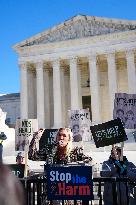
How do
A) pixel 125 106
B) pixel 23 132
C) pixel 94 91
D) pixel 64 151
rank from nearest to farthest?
pixel 64 151
pixel 125 106
pixel 23 132
pixel 94 91

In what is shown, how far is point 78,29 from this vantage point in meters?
45.3

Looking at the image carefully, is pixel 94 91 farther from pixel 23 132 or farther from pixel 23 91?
pixel 23 132

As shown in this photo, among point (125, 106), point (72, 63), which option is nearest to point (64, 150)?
point (125, 106)

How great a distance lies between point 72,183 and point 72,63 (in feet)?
134

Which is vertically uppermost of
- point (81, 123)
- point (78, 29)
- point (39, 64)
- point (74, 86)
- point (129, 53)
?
point (78, 29)

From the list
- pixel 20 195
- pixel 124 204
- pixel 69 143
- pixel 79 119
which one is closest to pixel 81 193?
pixel 69 143

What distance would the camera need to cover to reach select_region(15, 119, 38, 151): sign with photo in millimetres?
11461

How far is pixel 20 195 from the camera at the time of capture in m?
1.34

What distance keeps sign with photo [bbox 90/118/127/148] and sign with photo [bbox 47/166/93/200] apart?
3190 mm

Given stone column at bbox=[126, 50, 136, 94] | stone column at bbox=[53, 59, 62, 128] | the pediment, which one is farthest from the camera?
stone column at bbox=[53, 59, 62, 128]

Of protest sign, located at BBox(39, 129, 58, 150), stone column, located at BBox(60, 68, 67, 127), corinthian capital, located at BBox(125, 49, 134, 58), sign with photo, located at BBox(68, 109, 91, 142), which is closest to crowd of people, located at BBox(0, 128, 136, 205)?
protest sign, located at BBox(39, 129, 58, 150)

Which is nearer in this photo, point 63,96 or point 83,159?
point 83,159

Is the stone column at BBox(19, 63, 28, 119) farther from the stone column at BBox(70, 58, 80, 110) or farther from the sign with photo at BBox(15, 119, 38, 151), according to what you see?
the sign with photo at BBox(15, 119, 38, 151)

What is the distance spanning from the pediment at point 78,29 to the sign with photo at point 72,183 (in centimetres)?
4012
